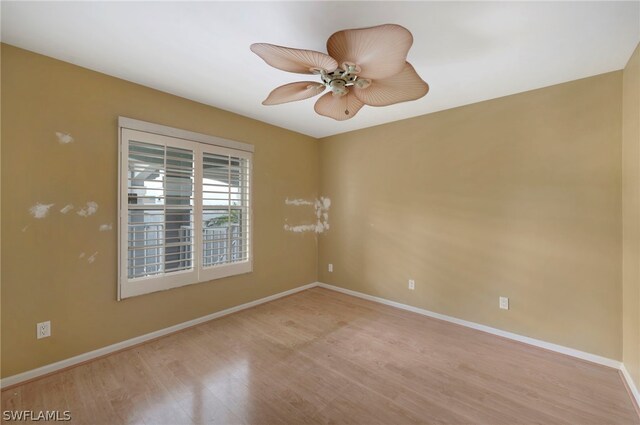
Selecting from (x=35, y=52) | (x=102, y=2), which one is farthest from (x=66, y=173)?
(x=102, y=2)

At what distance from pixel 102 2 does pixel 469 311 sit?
3.97m

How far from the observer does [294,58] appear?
4.85 feet

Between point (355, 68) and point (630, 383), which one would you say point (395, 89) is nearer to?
point (355, 68)

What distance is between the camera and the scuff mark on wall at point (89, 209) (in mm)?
2275

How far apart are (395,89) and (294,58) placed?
748mm

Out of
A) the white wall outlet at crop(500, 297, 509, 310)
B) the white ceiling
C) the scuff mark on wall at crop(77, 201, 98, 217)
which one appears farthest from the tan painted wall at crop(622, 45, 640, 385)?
the scuff mark on wall at crop(77, 201, 98, 217)

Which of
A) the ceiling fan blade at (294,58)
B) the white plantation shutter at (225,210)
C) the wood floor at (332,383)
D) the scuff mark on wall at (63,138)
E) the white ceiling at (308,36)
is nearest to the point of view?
the ceiling fan blade at (294,58)

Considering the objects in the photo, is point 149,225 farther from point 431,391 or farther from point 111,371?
point 431,391

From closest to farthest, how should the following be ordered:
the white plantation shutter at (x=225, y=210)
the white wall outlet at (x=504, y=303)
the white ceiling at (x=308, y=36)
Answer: the white ceiling at (x=308, y=36), the white wall outlet at (x=504, y=303), the white plantation shutter at (x=225, y=210)

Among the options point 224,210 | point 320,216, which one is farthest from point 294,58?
point 320,216

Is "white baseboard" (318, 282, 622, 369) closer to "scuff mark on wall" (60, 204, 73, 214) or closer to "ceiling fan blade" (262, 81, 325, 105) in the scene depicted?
"ceiling fan blade" (262, 81, 325, 105)

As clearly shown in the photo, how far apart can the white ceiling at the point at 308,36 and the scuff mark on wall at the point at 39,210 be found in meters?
1.17

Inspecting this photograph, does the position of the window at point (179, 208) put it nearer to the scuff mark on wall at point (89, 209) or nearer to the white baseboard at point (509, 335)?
the scuff mark on wall at point (89, 209)

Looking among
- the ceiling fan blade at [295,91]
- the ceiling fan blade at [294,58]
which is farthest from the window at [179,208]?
the ceiling fan blade at [294,58]
